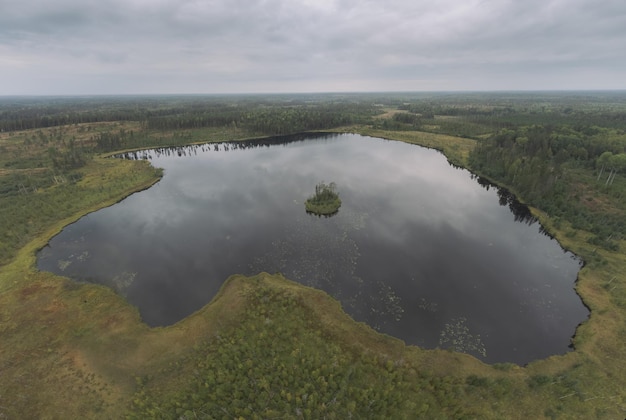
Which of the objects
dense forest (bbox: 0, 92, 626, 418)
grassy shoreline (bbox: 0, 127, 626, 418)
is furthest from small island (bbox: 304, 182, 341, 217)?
grassy shoreline (bbox: 0, 127, 626, 418)

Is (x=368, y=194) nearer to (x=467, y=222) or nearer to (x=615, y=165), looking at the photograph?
(x=467, y=222)

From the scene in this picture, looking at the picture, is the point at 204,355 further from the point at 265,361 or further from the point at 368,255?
the point at 368,255

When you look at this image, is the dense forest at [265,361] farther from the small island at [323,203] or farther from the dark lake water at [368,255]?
the small island at [323,203]

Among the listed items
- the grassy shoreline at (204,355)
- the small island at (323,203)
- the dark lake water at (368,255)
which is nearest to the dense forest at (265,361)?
the grassy shoreline at (204,355)

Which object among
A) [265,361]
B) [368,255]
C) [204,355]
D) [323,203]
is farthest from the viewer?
[323,203]

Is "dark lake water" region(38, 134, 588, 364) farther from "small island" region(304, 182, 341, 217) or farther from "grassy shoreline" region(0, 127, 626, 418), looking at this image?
"grassy shoreline" region(0, 127, 626, 418)

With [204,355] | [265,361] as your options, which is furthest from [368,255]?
[204,355]
